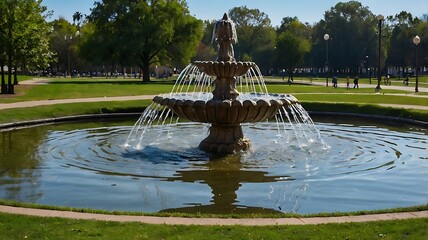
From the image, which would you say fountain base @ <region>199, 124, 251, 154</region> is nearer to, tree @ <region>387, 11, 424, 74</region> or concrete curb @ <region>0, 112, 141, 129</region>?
concrete curb @ <region>0, 112, 141, 129</region>

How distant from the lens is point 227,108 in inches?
599

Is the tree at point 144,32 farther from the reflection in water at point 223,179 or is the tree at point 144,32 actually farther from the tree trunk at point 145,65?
the reflection in water at point 223,179

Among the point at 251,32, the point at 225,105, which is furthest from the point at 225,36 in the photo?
the point at 251,32

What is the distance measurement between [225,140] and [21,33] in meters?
26.2

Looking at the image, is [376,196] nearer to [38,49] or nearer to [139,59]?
[38,49]

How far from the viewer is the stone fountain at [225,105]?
15.2m

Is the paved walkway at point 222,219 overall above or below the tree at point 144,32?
below

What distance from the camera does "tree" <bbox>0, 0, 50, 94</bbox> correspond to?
125ft

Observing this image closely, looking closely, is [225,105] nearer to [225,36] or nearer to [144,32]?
[225,36]

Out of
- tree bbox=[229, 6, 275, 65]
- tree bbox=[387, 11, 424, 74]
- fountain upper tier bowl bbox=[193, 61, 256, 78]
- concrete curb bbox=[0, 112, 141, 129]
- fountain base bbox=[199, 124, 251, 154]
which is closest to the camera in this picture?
fountain upper tier bowl bbox=[193, 61, 256, 78]

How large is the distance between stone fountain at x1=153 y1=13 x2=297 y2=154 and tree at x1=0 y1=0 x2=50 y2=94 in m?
25.2

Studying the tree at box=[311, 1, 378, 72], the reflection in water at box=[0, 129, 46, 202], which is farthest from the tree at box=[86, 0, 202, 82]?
the reflection in water at box=[0, 129, 46, 202]

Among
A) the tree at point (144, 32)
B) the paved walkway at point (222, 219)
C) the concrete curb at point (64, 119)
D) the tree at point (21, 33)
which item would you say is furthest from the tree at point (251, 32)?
the paved walkway at point (222, 219)

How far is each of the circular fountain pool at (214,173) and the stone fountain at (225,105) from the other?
61 cm
